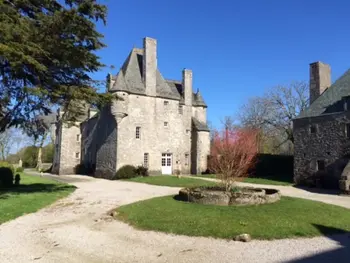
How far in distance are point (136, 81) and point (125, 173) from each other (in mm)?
9246

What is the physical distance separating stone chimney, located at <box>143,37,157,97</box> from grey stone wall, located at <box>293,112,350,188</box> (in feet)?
46.7

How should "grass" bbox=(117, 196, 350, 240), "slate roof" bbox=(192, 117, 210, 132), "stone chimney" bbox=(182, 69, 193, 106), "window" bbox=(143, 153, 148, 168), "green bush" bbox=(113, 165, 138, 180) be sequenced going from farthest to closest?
"stone chimney" bbox=(182, 69, 193, 106) < "slate roof" bbox=(192, 117, 210, 132) < "window" bbox=(143, 153, 148, 168) < "green bush" bbox=(113, 165, 138, 180) < "grass" bbox=(117, 196, 350, 240)

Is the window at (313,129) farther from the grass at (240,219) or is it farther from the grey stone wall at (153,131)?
the grey stone wall at (153,131)

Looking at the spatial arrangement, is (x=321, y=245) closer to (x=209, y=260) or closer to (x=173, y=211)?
(x=209, y=260)

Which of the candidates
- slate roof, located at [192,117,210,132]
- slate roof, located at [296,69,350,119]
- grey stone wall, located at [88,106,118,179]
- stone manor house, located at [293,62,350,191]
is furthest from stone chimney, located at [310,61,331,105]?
grey stone wall, located at [88,106,118,179]

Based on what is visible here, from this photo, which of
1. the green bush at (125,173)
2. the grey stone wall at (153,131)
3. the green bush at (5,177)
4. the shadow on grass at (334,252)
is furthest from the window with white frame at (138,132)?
the shadow on grass at (334,252)

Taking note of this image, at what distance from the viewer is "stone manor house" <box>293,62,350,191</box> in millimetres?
21625

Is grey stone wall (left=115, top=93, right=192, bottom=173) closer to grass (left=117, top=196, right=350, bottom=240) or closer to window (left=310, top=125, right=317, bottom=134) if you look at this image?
window (left=310, top=125, right=317, bottom=134)

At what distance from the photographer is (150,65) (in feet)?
103

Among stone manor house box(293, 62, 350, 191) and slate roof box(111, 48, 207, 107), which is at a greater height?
slate roof box(111, 48, 207, 107)

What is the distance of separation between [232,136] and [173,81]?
1477 cm

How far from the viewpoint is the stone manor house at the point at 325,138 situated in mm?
21625

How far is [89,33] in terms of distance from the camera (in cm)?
1398

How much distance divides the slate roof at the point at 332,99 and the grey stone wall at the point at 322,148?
53 cm
